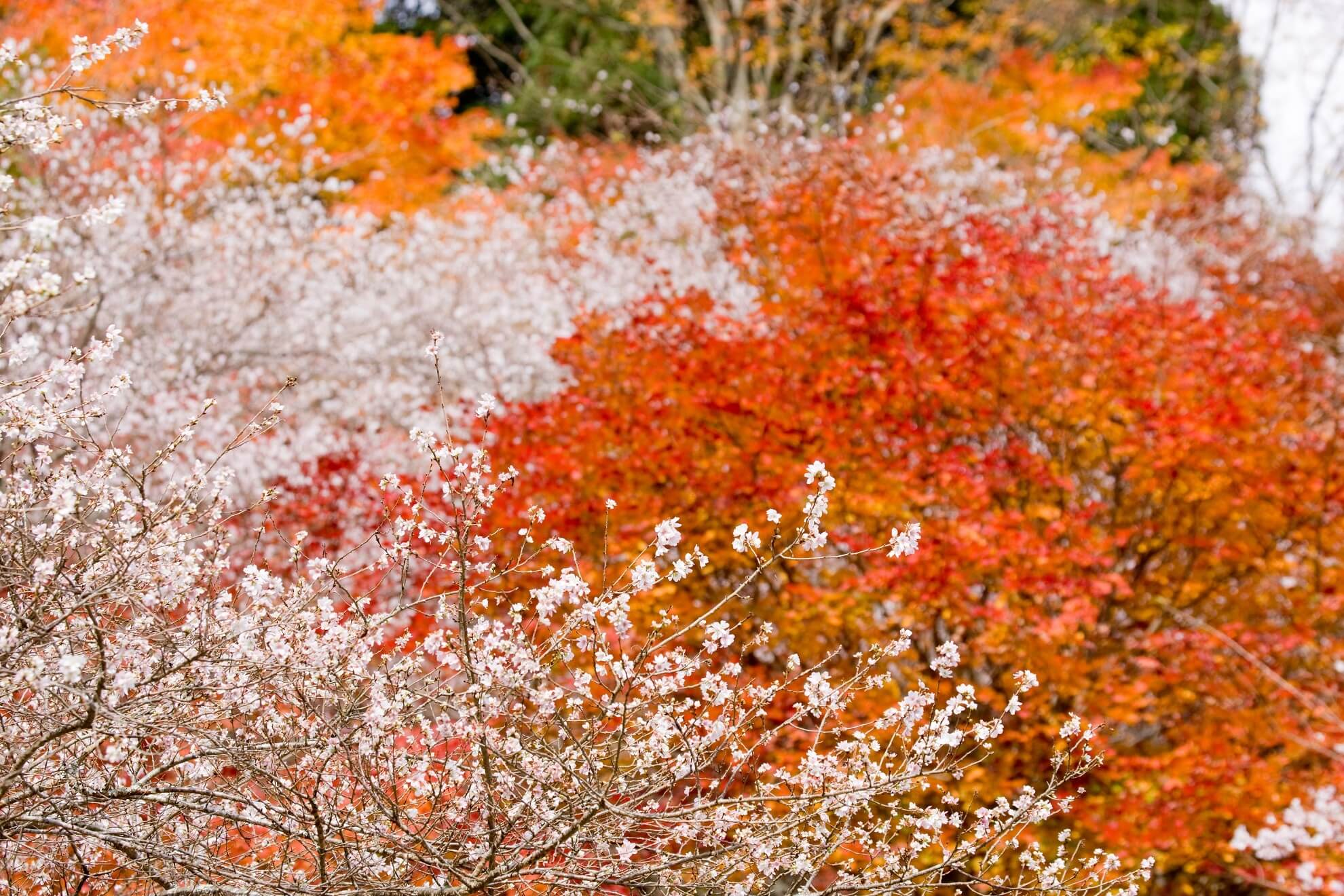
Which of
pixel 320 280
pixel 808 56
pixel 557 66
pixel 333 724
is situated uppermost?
pixel 808 56

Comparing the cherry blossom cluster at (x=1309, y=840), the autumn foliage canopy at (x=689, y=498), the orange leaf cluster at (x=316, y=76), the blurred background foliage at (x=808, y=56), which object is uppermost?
the blurred background foliage at (x=808, y=56)

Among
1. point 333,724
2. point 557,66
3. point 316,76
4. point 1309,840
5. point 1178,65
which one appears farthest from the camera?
point 1178,65

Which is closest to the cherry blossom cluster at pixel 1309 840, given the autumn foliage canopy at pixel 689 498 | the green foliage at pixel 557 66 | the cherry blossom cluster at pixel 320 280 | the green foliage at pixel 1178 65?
the autumn foliage canopy at pixel 689 498

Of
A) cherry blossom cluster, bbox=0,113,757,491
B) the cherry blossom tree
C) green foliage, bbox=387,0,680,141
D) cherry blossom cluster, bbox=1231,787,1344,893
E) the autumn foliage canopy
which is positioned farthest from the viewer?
green foliage, bbox=387,0,680,141

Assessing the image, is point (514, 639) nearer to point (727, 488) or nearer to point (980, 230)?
point (727, 488)

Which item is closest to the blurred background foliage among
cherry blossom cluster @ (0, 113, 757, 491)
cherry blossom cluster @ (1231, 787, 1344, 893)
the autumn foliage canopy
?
the autumn foliage canopy

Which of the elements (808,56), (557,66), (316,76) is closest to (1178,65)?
(808,56)

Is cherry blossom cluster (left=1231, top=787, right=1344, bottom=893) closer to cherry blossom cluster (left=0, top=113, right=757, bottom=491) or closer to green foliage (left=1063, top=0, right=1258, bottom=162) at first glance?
cherry blossom cluster (left=0, top=113, right=757, bottom=491)

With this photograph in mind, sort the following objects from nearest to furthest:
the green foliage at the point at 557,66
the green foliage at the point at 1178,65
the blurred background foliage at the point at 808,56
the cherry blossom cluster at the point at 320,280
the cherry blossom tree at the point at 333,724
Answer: the cherry blossom tree at the point at 333,724 < the cherry blossom cluster at the point at 320,280 < the green foliage at the point at 557,66 < the blurred background foliage at the point at 808,56 < the green foliage at the point at 1178,65

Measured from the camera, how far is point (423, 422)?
13.1 m

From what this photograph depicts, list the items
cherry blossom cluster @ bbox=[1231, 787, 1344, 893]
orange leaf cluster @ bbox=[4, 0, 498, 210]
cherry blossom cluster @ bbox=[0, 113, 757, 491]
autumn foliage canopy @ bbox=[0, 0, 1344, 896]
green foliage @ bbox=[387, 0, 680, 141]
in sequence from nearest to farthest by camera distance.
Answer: autumn foliage canopy @ bbox=[0, 0, 1344, 896] → cherry blossom cluster @ bbox=[1231, 787, 1344, 893] → cherry blossom cluster @ bbox=[0, 113, 757, 491] → orange leaf cluster @ bbox=[4, 0, 498, 210] → green foliage @ bbox=[387, 0, 680, 141]

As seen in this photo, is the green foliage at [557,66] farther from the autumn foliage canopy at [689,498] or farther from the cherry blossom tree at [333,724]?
the cherry blossom tree at [333,724]

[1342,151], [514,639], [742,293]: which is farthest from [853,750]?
[1342,151]

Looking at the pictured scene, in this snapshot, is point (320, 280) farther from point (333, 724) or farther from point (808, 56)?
point (808, 56)
